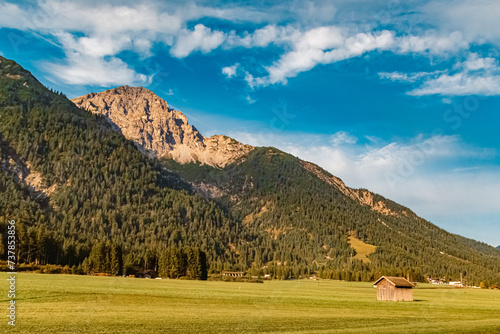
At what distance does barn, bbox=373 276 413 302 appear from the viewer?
83.4 metres

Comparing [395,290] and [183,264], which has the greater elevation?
[395,290]

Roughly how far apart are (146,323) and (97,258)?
416 ft

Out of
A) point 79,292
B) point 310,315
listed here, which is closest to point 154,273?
point 79,292

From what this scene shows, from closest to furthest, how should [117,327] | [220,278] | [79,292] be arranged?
[117,327] → [79,292] → [220,278]

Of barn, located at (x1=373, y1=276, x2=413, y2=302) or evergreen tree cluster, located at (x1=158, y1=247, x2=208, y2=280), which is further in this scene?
evergreen tree cluster, located at (x1=158, y1=247, x2=208, y2=280)

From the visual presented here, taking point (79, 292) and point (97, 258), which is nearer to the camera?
point (79, 292)

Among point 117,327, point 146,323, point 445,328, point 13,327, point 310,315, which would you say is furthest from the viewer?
point 310,315

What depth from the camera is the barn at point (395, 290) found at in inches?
3283

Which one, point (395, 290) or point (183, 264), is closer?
point (395, 290)

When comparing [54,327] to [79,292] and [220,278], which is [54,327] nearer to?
[79,292]

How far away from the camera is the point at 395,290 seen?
3292 inches

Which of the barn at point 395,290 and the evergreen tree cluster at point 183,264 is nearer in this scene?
the barn at point 395,290

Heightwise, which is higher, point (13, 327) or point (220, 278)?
point (13, 327)

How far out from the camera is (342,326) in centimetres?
4062
